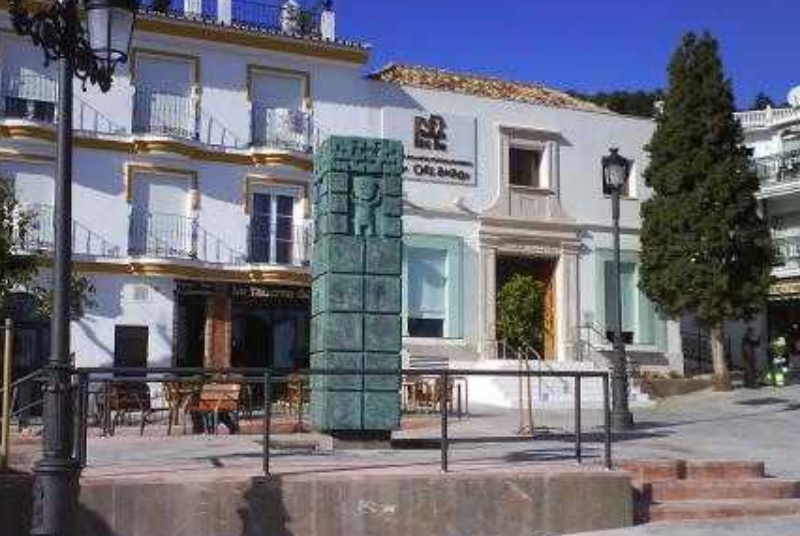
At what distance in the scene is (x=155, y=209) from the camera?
28656 mm

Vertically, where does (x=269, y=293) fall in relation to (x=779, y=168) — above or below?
below

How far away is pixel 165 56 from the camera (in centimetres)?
2894

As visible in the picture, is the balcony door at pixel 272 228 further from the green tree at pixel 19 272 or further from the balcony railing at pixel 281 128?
the green tree at pixel 19 272

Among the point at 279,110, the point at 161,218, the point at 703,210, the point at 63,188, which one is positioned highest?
the point at 279,110

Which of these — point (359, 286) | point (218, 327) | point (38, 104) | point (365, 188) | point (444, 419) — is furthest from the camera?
point (218, 327)

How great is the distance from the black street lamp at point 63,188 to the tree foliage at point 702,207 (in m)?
24.0

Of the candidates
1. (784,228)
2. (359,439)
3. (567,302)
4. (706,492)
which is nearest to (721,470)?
(706,492)

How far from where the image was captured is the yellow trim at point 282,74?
29859mm

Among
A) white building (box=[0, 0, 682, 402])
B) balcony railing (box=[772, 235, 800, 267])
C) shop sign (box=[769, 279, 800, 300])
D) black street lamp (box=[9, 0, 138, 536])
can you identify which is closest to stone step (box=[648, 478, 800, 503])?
black street lamp (box=[9, 0, 138, 536])

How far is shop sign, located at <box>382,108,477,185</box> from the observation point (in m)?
30.4

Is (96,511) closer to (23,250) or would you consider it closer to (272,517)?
(272,517)

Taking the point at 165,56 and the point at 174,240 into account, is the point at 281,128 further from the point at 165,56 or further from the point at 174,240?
the point at 174,240

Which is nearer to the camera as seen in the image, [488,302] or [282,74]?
[282,74]

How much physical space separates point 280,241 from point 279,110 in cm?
349
